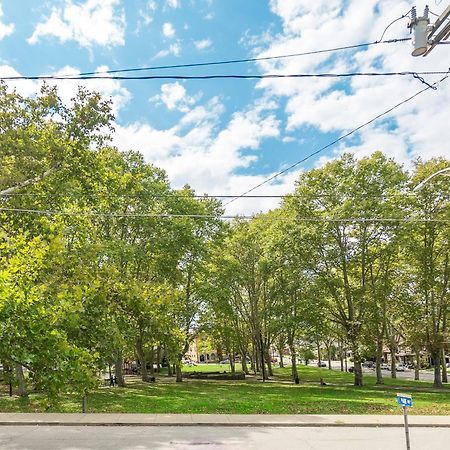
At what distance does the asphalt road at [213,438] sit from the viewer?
1139cm

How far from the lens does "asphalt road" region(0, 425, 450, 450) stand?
11.4 metres

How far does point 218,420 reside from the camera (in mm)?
15000

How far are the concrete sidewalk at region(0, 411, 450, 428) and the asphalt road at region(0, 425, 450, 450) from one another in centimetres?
43

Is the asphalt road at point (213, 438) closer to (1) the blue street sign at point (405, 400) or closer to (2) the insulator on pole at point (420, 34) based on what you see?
(1) the blue street sign at point (405, 400)

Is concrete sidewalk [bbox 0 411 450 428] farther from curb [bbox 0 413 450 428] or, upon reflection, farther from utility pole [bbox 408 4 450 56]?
utility pole [bbox 408 4 450 56]

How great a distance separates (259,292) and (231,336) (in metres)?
4.92

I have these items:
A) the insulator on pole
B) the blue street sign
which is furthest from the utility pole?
the blue street sign

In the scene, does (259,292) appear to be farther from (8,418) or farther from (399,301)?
(8,418)

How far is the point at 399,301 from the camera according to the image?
109 feet

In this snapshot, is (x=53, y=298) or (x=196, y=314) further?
(x=196, y=314)

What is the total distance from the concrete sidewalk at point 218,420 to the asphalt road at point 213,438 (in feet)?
1.41

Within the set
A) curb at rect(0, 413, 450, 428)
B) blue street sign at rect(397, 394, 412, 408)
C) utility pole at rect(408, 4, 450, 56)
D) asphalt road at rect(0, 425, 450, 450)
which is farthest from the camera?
curb at rect(0, 413, 450, 428)

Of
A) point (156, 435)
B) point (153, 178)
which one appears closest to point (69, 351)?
point (156, 435)

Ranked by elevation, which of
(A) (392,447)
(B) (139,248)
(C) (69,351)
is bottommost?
(A) (392,447)
